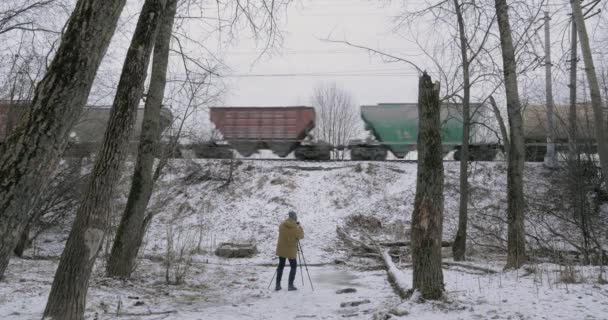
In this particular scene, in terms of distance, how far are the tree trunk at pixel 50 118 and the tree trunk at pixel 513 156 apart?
790cm

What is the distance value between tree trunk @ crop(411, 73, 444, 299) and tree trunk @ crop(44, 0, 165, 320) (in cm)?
384

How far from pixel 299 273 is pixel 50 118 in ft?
27.9

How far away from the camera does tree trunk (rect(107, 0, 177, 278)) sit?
859 centimetres

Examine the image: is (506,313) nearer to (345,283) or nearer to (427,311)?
(427,311)

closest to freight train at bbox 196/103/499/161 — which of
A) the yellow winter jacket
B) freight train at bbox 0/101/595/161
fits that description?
freight train at bbox 0/101/595/161

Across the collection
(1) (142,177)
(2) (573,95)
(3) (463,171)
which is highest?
(2) (573,95)

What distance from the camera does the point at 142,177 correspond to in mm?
8789

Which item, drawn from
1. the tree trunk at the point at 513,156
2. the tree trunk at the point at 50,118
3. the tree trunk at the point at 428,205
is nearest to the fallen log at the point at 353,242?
the tree trunk at the point at 513,156

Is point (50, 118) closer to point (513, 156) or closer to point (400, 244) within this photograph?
point (513, 156)

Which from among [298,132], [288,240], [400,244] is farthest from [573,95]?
[298,132]

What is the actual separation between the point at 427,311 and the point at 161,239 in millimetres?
13495

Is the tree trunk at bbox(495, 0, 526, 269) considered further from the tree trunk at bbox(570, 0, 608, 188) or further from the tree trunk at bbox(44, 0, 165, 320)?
the tree trunk at bbox(44, 0, 165, 320)

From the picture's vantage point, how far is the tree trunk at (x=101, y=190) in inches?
195

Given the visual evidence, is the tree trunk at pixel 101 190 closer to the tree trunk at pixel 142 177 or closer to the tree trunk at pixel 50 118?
the tree trunk at pixel 50 118
